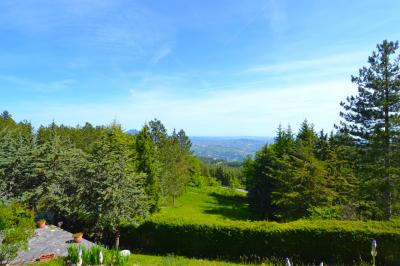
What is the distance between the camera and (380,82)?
22.4 m

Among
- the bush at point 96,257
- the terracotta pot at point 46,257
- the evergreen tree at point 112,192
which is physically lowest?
the terracotta pot at point 46,257

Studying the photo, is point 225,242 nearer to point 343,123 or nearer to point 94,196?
point 94,196

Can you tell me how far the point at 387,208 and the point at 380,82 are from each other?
8.03m

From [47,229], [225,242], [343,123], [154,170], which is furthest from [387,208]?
[47,229]

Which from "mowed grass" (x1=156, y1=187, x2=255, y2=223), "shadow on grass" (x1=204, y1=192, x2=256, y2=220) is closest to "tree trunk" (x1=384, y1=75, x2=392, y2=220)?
"mowed grass" (x1=156, y1=187, x2=255, y2=223)

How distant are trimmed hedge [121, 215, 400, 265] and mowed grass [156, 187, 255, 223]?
11.9 meters

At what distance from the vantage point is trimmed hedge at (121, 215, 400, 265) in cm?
1327

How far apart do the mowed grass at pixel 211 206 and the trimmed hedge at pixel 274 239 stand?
1188 cm

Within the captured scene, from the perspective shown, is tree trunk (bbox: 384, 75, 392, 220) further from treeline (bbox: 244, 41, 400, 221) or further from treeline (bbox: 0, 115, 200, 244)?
treeline (bbox: 0, 115, 200, 244)

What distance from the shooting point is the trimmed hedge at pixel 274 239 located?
43.5 feet

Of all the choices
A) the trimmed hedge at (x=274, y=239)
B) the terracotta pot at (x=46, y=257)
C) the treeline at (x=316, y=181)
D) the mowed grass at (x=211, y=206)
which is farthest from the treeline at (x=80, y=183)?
the mowed grass at (x=211, y=206)

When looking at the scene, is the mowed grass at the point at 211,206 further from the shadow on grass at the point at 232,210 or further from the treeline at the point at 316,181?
the treeline at the point at 316,181

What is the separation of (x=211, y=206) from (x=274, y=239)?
27.4 metres

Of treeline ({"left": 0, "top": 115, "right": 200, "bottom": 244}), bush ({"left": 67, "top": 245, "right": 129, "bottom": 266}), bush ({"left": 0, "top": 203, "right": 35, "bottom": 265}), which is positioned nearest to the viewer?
bush ({"left": 67, "top": 245, "right": 129, "bottom": 266})
